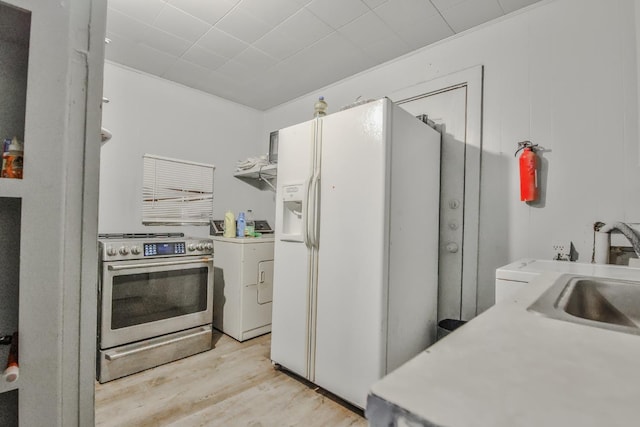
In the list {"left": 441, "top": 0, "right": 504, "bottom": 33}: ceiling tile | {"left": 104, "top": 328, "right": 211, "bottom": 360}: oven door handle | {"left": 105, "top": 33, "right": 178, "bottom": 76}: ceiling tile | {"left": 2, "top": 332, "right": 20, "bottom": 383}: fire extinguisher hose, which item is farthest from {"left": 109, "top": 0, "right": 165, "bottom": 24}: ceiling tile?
{"left": 104, "top": 328, "right": 211, "bottom": 360}: oven door handle

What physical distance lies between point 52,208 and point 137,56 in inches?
100.0

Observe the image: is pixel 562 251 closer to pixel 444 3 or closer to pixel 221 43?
pixel 444 3

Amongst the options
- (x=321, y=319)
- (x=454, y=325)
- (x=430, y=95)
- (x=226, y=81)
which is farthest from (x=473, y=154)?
(x=226, y=81)

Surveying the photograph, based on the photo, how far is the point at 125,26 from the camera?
2.25 m

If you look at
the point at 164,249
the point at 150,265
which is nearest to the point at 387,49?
the point at 164,249

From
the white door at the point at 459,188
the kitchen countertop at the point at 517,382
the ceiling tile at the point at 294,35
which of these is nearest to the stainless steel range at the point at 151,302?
the ceiling tile at the point at 294,35

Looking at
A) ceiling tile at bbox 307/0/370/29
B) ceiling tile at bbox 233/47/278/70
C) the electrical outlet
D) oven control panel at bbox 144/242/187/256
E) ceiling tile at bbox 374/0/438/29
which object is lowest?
oven control panel at bbox 144/242/187/256

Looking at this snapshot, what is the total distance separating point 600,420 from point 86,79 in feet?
3.76

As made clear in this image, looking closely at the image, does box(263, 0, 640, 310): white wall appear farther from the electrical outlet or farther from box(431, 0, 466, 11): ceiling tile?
box(431, 0, 466, 11): ceiling tile

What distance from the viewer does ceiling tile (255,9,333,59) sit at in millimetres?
2168

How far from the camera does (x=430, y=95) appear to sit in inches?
95.2

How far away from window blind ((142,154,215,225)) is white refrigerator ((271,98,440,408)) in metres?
1.48

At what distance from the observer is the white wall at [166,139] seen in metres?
2.75

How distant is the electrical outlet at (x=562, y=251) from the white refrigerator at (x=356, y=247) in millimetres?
688
